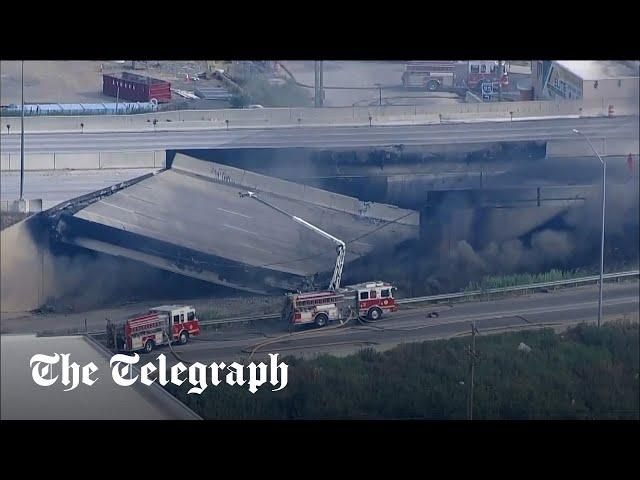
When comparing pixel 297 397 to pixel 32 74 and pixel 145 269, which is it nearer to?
pixel 145 269

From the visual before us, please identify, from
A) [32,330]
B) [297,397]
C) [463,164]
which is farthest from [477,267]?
[32,330]

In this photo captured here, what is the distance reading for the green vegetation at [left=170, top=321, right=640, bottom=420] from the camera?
7.55 m

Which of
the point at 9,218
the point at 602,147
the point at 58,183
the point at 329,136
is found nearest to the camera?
the point at 9,218

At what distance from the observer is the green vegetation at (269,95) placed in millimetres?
7574

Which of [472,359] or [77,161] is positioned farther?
[472,359]

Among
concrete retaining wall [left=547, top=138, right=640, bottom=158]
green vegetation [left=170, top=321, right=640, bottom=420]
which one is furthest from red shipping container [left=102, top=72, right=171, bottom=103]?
concrete retaining wall [left=547, top=138, right=640, bottom=158]

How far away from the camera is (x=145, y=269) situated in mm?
7652

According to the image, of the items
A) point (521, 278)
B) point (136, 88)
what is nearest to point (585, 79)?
point (521, 278)

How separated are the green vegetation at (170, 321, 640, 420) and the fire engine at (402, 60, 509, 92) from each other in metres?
1.36

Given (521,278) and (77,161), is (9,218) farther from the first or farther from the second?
(521,278)

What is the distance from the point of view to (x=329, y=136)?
7793mm

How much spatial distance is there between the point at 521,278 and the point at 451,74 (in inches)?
45.8

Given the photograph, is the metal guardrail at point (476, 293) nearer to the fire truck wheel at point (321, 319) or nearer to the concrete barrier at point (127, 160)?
the fire truck wheel at point (321, 319)

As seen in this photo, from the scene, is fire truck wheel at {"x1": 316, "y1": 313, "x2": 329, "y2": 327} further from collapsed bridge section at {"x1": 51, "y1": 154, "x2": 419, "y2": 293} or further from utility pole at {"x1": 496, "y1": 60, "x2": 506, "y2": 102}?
utility pole at {"x1": 496, "y1": 60, "x2": 506, "y2": 102}
